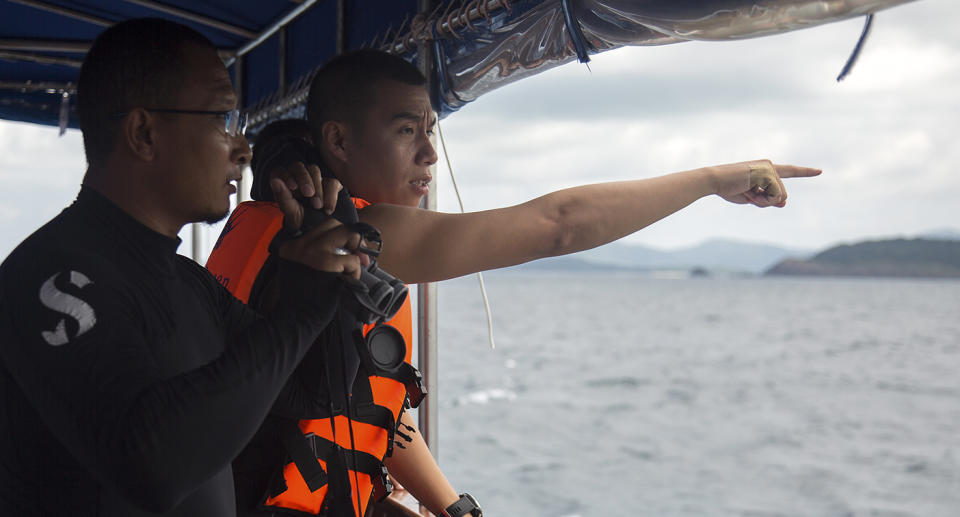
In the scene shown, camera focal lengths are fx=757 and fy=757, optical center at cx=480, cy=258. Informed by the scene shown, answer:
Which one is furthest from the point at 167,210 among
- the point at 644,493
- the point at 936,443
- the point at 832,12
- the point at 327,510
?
the point at 936,443

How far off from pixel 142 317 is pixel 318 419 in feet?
1.58

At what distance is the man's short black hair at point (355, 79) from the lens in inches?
57.8

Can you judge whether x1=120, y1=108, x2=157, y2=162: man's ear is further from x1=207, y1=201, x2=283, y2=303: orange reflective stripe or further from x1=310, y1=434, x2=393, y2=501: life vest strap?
x1=310, y1=434, x2=393, y2=501: life vest strap

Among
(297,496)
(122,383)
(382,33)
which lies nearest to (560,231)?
(297,496)

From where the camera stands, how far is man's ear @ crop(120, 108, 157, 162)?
0.85 metres

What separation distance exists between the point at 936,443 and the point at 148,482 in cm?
3133

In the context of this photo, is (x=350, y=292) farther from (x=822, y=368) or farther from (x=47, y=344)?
(x=822, y=368)

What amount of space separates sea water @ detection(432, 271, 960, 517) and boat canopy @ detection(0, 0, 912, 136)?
1643cm

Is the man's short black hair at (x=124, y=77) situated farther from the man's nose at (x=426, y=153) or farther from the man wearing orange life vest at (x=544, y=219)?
the man's nose at (x=426, y=153)

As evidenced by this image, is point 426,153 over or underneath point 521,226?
over

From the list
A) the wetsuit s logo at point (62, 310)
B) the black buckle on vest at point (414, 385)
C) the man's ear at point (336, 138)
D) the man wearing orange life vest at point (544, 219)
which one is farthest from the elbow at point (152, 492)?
the man's ear at point (336, 138)

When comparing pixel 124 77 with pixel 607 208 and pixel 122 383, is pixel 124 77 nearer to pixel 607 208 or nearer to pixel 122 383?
pixel 122 383

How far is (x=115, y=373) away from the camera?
0.69m

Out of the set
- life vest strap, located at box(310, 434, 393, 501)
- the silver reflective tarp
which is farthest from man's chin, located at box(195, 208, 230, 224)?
the silver reflective tarp
